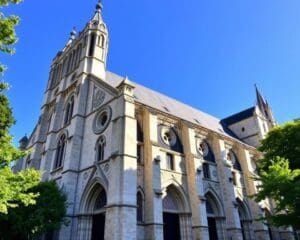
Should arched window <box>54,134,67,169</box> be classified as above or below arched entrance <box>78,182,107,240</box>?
above

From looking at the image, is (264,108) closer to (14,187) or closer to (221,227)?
(221,227)

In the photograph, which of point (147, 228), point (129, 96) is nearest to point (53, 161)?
point (129, 96)

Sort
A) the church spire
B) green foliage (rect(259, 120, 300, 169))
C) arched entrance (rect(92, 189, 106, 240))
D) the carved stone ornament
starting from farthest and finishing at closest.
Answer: the church spire → the carved stone ornament → green foliage (rect(259, 120, 300, 169)) → arched entrance (rect(92, 189, 106, 240))

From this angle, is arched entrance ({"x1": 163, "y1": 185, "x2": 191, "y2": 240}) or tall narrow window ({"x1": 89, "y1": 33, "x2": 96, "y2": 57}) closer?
arched entrance ({"x1": 163, "y1": 185, "x2": 191, "y2": 240})

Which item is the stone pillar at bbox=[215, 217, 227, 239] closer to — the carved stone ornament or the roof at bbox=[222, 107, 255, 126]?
the carved stone ornament

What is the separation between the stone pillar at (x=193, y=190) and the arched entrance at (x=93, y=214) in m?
6.95

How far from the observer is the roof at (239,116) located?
40.2m

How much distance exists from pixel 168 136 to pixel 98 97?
7223mm

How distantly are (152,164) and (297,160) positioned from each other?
34.4 feet

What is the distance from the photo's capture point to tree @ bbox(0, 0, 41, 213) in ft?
31.0

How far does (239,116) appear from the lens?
1635 inches

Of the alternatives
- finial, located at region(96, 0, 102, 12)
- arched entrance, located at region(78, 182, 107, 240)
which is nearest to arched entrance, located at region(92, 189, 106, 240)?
arched entrance, located at region(78, 182, 107, 240)

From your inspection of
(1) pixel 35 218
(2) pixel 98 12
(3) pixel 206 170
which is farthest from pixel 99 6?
(1) pixel 35 218

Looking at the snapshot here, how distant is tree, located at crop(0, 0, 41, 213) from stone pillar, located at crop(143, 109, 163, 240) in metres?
8.23
